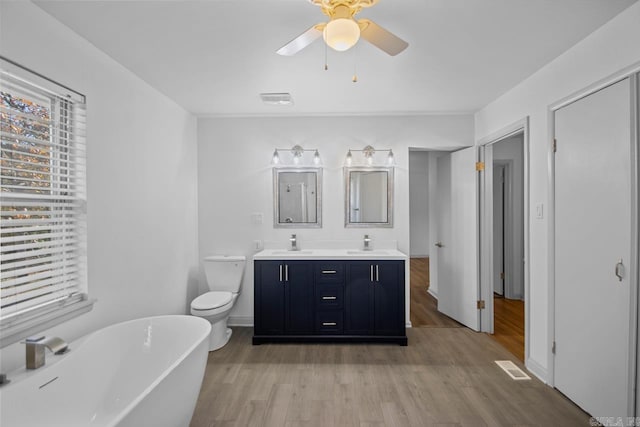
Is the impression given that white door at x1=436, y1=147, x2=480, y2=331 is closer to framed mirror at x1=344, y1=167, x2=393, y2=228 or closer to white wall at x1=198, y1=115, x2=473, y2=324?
white wall at x1=198, y1=115, x2=473, y2=324

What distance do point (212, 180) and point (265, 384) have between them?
228 centimetres

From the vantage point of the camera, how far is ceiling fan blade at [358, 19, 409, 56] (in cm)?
146

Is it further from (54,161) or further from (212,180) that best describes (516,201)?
(54,161)

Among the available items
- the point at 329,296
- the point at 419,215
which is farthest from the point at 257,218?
the point at 419,215

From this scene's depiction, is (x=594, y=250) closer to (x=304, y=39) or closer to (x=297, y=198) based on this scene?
(x=304, y=39)

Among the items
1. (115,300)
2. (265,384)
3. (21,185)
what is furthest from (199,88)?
(265,384)

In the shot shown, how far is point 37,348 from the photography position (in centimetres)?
150

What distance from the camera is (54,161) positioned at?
188 cm

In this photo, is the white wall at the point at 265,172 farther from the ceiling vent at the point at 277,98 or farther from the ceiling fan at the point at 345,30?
the ceiling fan at the point at 345,30

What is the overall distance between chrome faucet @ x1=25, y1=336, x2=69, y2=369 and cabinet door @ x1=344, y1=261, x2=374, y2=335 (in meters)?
2.24

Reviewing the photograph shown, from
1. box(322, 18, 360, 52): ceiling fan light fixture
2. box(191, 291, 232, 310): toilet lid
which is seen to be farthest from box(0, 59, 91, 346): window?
box(322, 18, 360, 52): ceiling fan light fixture

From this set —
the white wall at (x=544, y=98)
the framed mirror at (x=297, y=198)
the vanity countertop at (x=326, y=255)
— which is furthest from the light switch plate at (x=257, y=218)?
the white wall at (x=544, y=98)

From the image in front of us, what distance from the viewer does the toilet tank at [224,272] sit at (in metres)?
3.41

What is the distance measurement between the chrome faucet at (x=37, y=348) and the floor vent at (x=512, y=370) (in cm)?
309
